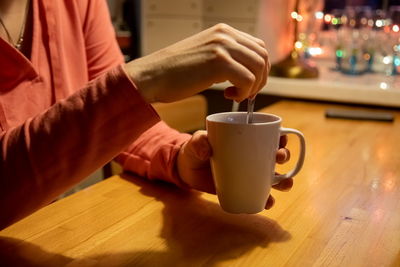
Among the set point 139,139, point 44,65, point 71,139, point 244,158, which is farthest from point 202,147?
point 44,65

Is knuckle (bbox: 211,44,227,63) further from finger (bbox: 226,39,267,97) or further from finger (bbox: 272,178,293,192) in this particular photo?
finger (bbox: 272,178,293,192)

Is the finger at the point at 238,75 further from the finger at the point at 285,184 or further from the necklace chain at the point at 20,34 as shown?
the necklace chain at the point at 20,34

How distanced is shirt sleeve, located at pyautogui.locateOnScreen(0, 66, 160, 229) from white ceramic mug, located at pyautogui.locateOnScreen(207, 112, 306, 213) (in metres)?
0.09

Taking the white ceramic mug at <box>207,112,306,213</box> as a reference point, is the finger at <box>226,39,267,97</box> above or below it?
above

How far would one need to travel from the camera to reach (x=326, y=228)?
2.04 feet

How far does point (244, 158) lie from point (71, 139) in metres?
0.20

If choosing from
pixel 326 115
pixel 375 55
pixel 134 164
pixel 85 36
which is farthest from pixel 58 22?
pixel 375 55

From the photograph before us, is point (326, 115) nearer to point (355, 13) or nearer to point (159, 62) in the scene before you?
point (355, 13)

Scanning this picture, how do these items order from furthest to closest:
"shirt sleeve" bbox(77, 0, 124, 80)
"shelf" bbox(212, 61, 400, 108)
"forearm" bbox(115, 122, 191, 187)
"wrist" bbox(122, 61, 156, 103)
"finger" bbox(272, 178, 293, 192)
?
1. "shelf" bbox(212, 61, 400, 108)
2. "shirt sleeve" bbox(77, 0, 124, 80)
3. "forearm" bbox(115, 122, 191, 187)
4. "finger" bbox(272, 178, 293, 192)
5. "wrist" bbox(122, 61, 156, 103)

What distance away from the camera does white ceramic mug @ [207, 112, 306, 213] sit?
0.56m

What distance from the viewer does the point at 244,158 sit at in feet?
1.87

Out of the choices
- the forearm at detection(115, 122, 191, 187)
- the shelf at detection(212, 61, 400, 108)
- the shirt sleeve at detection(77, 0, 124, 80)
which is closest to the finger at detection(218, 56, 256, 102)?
the forearm at detection(115, 122, 191, 187)

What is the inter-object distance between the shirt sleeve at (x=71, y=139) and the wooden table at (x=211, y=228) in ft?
0.23

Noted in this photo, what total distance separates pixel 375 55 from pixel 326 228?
58.7 inches
